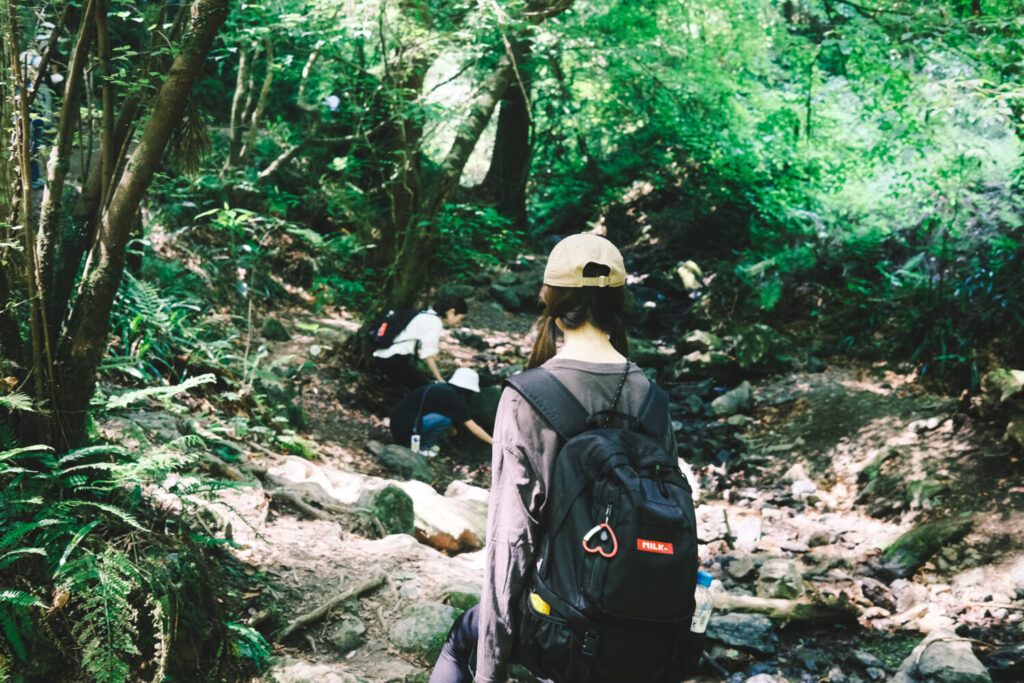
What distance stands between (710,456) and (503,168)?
8917 millimetres

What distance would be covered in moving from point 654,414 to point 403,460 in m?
4.90

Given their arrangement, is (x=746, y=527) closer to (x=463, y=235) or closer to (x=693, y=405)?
(x=693, y=405)

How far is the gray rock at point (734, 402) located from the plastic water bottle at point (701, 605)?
752 cm

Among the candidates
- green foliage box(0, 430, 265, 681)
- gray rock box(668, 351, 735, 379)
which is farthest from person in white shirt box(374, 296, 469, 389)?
green foliage box(0, 430, 265, 681)

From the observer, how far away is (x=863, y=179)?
11.2m

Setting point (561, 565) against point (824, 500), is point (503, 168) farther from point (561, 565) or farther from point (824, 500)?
point (561, 565)

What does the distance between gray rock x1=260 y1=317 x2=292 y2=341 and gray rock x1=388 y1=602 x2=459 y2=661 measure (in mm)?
5384

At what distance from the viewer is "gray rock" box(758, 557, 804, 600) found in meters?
4.94

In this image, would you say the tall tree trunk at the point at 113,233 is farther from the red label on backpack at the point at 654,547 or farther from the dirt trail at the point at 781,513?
the red label on backpack at the point at 654,547

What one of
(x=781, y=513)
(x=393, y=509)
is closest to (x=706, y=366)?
(x=781, y=513)

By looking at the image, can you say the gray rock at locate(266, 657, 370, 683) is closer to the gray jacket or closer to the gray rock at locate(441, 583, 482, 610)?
the gray rock at locate(441, 583, 482, 610)

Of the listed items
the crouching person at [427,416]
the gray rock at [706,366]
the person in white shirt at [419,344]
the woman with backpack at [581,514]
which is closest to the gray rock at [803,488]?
the gray rock at [706,366]

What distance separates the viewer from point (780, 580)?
5020 millimetres

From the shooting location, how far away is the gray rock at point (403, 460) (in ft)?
21.2
